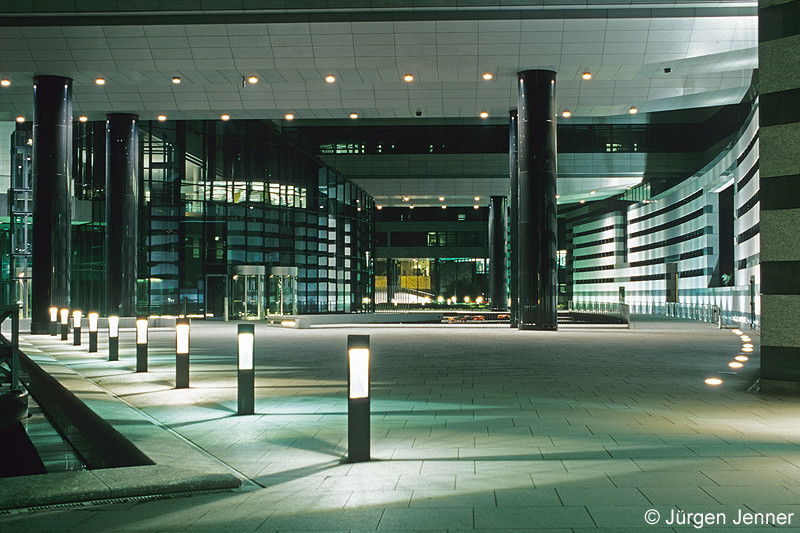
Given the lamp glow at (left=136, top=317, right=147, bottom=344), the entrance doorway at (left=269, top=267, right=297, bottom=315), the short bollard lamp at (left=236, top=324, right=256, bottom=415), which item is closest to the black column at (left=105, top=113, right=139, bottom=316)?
the entrance doorway at (left=269, top=267, right=297, bottom=315)

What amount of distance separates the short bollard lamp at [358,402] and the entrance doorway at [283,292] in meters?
41.0

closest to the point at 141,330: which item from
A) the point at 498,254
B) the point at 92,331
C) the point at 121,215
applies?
the point at 92,331

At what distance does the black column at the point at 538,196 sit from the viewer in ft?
92.9

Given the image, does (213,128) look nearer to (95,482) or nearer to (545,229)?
(545,229)

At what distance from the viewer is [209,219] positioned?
151 feet

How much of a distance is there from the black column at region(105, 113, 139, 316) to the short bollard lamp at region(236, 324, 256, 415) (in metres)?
30.0

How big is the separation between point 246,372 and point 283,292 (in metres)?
39.3

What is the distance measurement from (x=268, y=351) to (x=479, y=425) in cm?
1211

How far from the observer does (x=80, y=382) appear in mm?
12438

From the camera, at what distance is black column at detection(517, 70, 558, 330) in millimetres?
28328

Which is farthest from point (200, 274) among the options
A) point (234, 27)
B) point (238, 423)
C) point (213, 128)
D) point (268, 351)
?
point (238, 423)

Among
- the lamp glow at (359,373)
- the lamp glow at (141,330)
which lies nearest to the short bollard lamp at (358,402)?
the lamp glow at (359,373)

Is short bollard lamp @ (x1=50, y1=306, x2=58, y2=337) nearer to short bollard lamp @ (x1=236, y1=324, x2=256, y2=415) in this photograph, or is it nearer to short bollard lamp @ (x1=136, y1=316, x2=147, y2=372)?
short bollard lamp @ (x1=136, y1=316, x2=147, y2=372)

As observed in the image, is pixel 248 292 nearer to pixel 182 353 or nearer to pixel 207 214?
pixel 207 214
